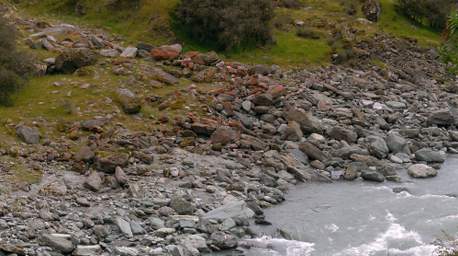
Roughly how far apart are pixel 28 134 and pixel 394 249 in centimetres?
1624

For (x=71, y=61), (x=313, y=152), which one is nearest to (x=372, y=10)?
(x=313, y=152)

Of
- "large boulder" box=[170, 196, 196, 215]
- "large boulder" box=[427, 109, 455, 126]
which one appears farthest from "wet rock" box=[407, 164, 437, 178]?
"large boulder" box=[170, 196, 196, 215]

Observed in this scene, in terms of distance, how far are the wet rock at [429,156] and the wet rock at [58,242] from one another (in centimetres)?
2022

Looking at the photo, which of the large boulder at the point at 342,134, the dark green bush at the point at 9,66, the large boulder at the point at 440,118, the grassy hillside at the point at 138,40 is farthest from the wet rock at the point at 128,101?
the large boulder at the point at 440,118

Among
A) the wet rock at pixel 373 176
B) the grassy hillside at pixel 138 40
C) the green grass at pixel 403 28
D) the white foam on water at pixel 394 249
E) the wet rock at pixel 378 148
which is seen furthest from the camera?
the green grass at pixel 403 28

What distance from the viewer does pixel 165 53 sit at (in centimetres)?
4244

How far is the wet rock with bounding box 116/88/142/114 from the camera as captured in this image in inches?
1359

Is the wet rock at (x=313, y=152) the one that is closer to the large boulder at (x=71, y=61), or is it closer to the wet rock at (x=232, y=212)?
the wet rock at (x=232, y=212)

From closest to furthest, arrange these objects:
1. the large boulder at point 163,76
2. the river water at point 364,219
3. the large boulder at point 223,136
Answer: the river water at point 364,219 → the large boulder at point 223,136 → the large boulder at point 163,76

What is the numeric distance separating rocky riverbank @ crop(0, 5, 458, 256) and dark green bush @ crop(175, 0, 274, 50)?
12.8 feet

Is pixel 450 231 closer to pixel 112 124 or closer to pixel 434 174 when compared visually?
pixel 434 174

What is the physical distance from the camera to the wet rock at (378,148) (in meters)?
35.6

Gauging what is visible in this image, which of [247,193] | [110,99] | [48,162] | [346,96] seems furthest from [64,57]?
[346,96]

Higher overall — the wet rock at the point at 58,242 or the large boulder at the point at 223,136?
the wet rock at the point at 58,242
